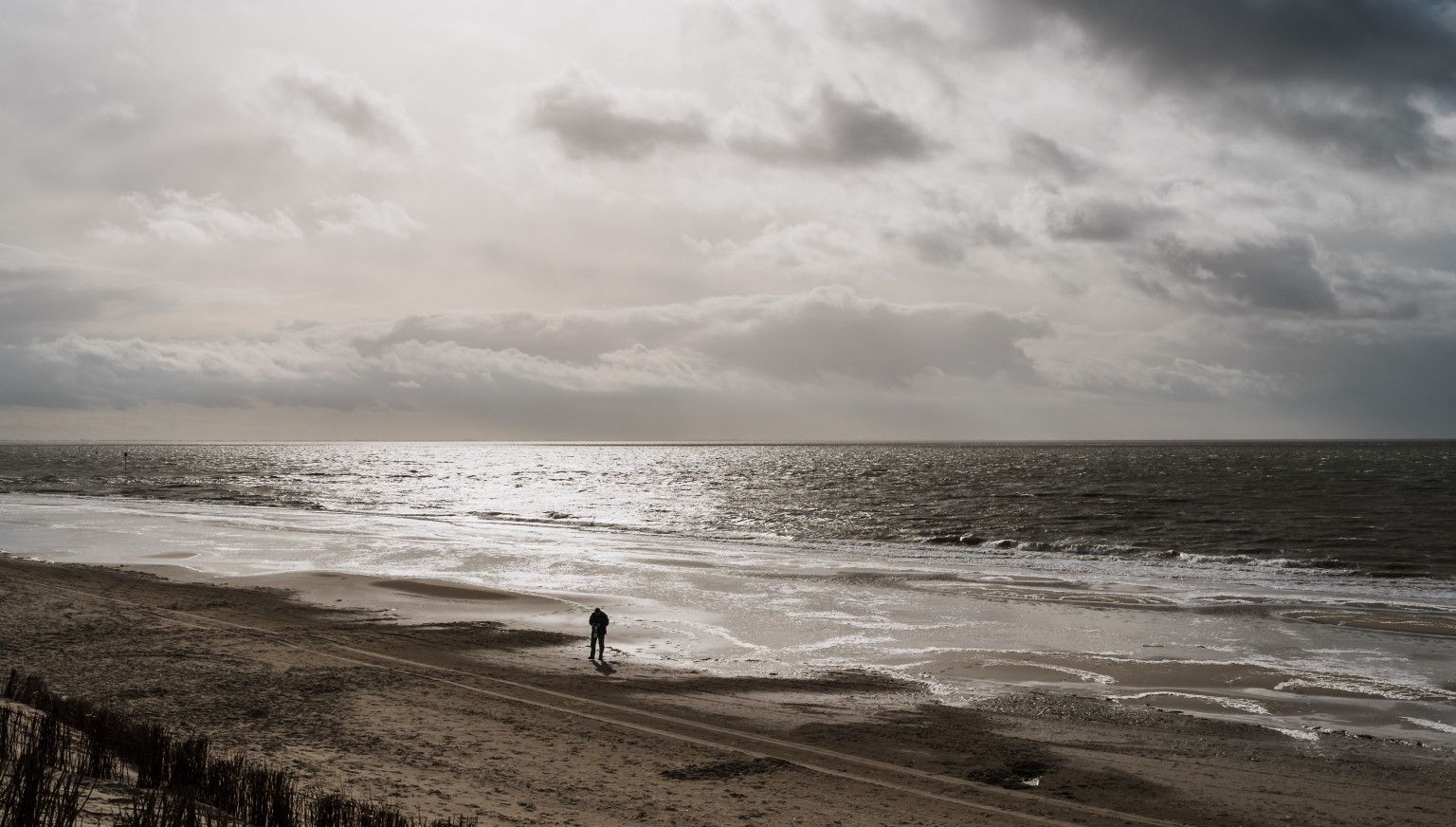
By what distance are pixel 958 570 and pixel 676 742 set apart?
28564mm

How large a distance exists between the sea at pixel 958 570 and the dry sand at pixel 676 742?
186 centimetres

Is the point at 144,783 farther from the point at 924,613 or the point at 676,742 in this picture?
the point at 924,613

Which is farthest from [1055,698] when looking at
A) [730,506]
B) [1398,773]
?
[730,506]

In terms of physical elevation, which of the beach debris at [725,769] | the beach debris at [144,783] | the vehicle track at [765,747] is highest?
the beach debris at [144,783]

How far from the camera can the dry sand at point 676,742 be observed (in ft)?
42.7

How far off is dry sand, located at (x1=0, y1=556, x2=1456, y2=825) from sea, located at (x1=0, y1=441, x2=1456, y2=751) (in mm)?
1861

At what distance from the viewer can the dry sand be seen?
13.0m

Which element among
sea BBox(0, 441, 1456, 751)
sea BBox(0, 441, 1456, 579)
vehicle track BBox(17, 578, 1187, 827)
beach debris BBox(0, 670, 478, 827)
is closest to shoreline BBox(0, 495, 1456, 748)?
sea BBox(0, 441, 1456, 751)

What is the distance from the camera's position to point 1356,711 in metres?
19.2

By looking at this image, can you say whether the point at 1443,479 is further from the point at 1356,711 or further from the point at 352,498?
the point at 352,498

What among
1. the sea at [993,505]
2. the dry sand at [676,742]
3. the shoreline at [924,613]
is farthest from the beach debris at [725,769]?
the sea at [993,505]

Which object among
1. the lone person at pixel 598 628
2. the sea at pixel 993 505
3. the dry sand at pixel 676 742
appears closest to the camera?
the dry sand at pixel 676 742

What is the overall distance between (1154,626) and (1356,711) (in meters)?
9.10

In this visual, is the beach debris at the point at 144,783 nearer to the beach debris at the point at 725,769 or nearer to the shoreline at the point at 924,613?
the beach debris at the point at 725,769
